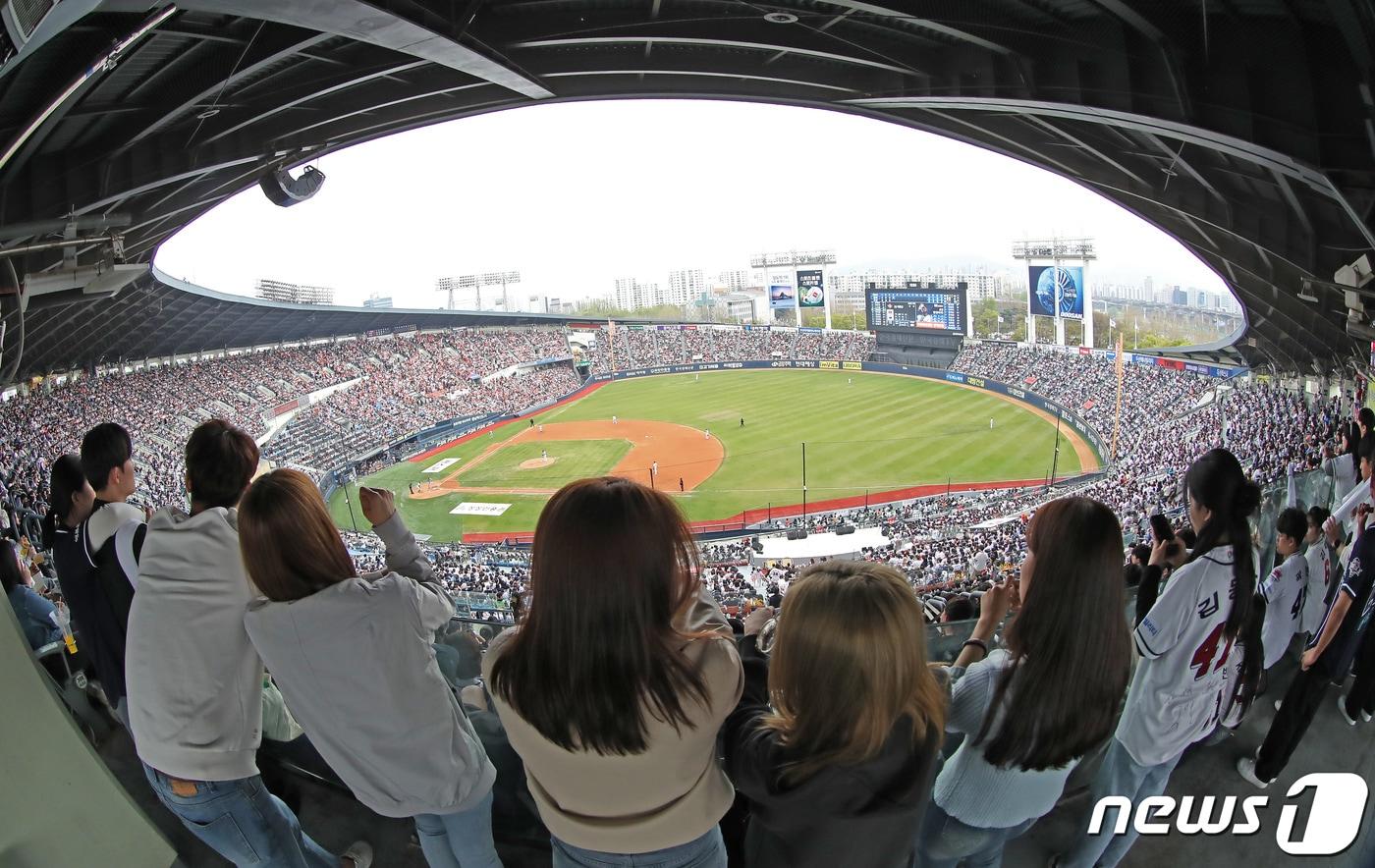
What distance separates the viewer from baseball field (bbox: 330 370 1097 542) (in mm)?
24594

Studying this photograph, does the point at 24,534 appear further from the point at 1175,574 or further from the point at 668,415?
the point at 668,415

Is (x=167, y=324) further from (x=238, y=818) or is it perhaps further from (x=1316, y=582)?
(x=1316, y=582)

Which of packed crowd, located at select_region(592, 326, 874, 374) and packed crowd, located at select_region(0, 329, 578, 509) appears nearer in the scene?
packed crowd, located at select_region(0, 329, 578, 509)

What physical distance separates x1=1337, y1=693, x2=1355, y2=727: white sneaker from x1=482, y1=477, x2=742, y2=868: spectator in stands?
2.60 meters

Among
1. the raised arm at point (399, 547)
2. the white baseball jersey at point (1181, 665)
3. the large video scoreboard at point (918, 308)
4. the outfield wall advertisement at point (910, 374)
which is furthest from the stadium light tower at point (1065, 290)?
the raised arm at point (399, 547)

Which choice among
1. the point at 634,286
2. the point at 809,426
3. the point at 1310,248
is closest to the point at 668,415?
the point at 809,426

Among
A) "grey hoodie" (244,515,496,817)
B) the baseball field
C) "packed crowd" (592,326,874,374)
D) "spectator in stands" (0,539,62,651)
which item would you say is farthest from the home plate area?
"grey hoodie" (244,515,496,817)

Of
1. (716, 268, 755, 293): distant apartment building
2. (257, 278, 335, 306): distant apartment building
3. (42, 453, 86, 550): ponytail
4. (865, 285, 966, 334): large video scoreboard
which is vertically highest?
(716, 268, 755, 293): distant apartment building

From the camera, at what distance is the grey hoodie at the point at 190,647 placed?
192 cm

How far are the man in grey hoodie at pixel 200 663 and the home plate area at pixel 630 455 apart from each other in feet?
68.5

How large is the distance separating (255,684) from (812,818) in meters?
1.52

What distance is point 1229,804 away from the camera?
2.48m

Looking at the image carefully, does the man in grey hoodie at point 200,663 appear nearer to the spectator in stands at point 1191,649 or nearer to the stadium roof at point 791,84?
the stadium roof at point 791,84

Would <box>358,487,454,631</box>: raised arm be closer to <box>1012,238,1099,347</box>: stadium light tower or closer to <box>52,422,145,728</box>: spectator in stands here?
<box>52,422,145,728</box>: spectator in stands
